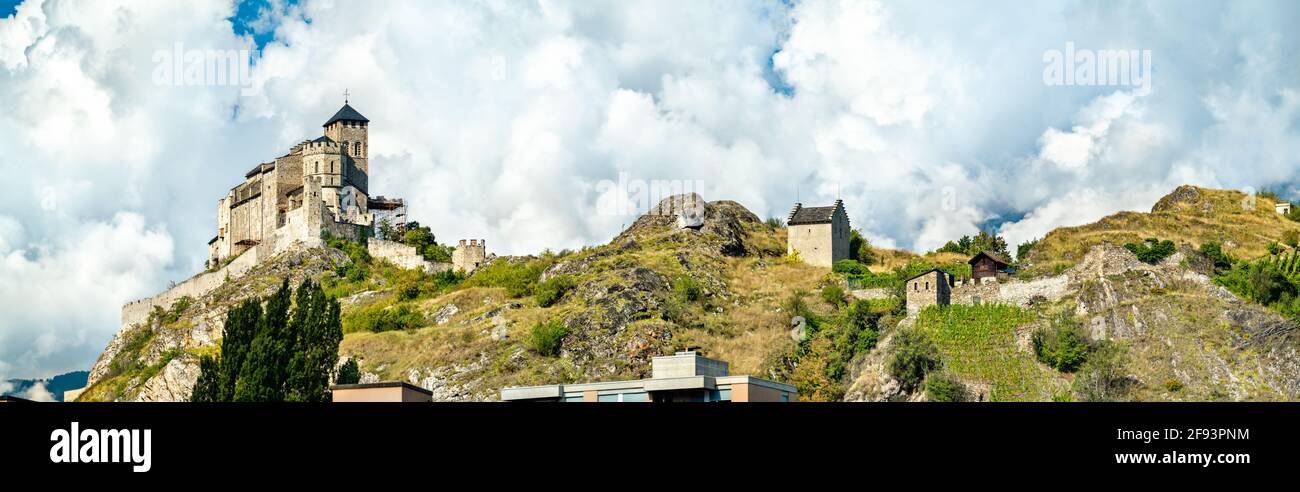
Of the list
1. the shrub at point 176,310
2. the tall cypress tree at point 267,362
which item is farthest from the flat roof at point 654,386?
the shrub at point 176,310

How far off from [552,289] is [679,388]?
4022 cm

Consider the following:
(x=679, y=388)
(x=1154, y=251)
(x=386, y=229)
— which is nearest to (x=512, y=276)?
(x=386, y=229)

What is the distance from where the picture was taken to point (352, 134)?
10831 centimetres

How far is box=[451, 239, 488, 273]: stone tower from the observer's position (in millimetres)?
97688

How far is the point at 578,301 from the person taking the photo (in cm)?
7912

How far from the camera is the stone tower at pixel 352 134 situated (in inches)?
4250

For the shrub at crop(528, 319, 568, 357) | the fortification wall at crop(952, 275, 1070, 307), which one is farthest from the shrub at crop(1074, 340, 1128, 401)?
the shrub at crop(528, 319, 568, 357)

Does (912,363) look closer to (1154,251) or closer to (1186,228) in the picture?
(1154,251)
